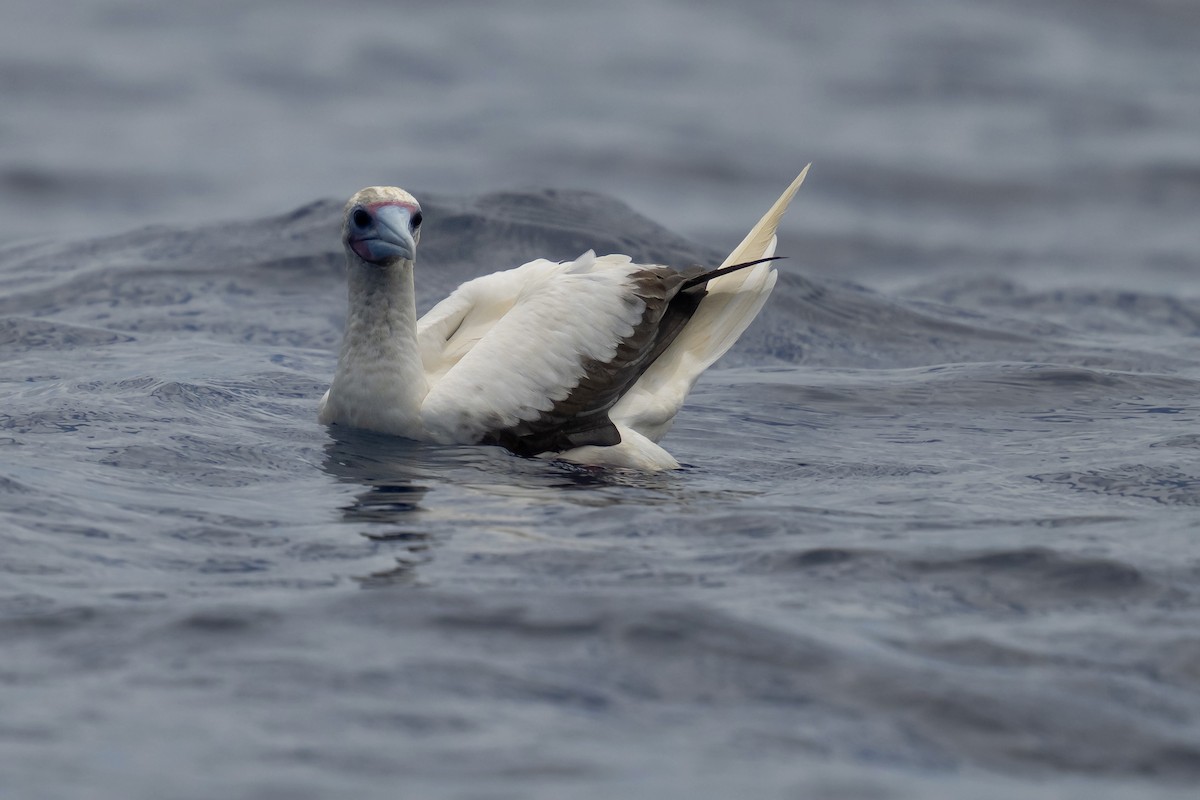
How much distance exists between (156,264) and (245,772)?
911 cm

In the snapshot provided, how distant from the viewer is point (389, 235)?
23.5ft

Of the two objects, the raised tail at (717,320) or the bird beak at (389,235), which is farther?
the raised tail at (717,320)

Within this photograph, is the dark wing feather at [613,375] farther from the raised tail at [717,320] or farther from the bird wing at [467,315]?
the bird wing at [467,315]

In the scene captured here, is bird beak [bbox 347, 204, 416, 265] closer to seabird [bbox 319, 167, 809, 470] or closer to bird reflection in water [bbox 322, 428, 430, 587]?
seabird [bbox 319, 167, 809, 470]

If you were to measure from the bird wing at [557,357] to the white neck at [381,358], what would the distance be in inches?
3.9

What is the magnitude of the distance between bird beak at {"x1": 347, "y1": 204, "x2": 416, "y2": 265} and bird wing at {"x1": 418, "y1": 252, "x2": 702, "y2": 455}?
55 cm

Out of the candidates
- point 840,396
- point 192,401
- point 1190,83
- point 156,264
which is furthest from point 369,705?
point 1190,83

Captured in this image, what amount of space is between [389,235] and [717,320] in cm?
172

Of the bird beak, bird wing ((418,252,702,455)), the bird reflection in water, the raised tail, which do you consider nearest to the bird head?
the bird beak

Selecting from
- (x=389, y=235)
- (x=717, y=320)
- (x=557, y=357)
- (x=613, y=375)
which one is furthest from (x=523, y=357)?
(x=717, y=320)

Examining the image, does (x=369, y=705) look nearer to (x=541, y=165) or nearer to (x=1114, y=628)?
(x=1114, y=628)

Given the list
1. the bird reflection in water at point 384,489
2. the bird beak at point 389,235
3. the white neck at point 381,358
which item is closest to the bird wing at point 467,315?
the white neck at point 381,358

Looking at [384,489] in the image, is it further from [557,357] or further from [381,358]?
[557,357]

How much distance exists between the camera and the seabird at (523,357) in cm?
723
